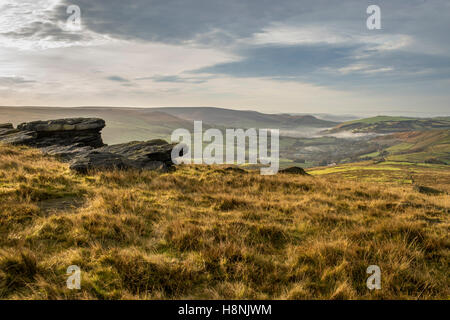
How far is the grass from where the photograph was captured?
402cm

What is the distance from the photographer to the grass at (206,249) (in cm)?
402

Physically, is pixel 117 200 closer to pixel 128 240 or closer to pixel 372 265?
pixel 128 240

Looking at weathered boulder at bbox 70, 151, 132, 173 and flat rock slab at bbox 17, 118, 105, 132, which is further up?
flat rock slab at bbox 17, 118, 105, 132

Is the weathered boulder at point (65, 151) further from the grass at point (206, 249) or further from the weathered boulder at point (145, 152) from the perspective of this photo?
the grass at point (206, 249)

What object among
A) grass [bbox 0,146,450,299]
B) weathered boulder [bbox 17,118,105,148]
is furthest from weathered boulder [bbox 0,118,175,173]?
grass [bbox 0,146,450,299]

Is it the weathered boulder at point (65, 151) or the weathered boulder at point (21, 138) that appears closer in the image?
the weathered boulder at point (65, 151)

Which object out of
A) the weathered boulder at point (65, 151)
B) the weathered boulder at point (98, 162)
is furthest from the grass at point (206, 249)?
the weathered boulder at point (65, 151)

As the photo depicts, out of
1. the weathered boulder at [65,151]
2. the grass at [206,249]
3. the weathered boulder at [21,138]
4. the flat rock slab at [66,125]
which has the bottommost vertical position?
the grass at [206,249]

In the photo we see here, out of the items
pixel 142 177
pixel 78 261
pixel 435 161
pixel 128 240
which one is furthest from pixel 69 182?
pixel 435 161

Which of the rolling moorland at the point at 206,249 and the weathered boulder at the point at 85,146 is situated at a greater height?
the weathered boulder at the point at 85,146

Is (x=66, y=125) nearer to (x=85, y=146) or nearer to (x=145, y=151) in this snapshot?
(x=85, y=146)

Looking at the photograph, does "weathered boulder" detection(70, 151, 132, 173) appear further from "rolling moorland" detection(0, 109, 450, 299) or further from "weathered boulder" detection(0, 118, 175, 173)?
"rolling moorland" detection(0, 109, 450, 299)

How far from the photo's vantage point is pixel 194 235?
19.3 feet

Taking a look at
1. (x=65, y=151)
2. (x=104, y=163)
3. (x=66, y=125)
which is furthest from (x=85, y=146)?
(x=104, y=163)
